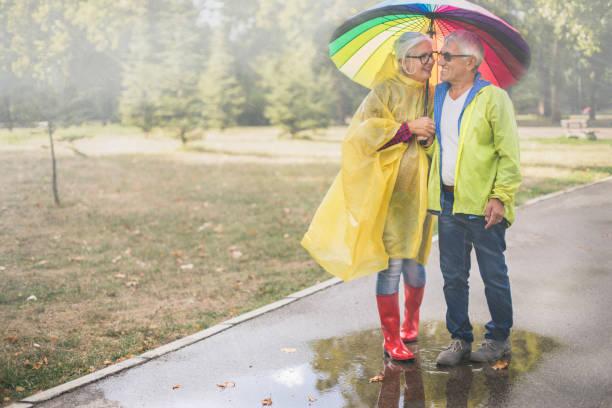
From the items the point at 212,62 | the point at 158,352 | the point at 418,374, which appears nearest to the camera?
the point at 418,374

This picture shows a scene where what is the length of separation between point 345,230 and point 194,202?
8437 mm

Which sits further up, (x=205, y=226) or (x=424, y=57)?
(x=424, y=57)

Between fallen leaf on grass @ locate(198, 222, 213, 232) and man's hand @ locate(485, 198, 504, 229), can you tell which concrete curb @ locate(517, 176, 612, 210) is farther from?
man's hand @ locate(485, 198, 504, 229)

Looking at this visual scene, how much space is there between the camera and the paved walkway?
11.0ft

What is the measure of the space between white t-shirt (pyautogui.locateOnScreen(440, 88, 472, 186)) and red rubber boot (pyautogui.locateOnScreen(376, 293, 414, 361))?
33.3 inches

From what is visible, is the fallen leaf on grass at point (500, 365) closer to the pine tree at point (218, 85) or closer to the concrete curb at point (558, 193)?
the concrete curb at point (558, 193)

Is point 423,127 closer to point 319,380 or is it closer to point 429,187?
point 429,187

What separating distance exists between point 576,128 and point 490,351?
420 inches

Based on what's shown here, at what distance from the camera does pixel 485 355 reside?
3.67 meters

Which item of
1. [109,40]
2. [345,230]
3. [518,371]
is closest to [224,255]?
[345,230]

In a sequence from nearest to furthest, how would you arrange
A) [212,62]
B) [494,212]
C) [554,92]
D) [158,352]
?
[494,212] < [158,352] < [554,92] < [212,62]

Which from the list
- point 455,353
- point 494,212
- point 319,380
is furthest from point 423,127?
point 319,380

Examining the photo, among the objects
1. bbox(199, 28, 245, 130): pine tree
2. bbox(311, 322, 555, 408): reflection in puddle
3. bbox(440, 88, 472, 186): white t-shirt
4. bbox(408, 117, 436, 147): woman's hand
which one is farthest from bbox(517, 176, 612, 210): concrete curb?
bbox(199, 28, 245, 130): pine tree

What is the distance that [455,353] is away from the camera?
12.1 feet
